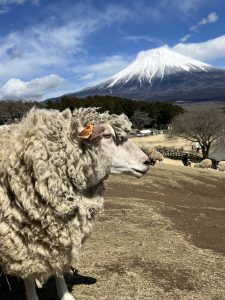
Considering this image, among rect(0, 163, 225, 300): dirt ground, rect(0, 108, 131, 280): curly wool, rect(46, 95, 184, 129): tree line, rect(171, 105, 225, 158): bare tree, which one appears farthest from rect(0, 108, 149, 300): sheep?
rect(46, 95, 184, 129): tree line

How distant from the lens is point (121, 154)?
5.11 meters

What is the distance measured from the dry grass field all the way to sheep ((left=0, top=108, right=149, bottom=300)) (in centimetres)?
115

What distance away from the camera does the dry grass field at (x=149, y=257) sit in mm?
5989

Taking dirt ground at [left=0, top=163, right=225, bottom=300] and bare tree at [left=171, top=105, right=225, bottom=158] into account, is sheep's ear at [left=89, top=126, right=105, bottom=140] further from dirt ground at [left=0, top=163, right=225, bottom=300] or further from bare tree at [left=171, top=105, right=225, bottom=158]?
bare tree at [left=171, top=105, right=225, bottom=158]

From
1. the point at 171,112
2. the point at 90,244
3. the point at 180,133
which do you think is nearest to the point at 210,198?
the point at 90,244

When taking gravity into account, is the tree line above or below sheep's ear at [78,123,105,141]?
below

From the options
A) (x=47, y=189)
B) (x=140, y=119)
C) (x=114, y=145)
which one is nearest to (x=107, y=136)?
(x=114, y=145)

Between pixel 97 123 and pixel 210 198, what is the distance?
15.1m

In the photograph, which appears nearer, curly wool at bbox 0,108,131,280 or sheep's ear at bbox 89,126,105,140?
curly wool at bbox 0,108,131,280

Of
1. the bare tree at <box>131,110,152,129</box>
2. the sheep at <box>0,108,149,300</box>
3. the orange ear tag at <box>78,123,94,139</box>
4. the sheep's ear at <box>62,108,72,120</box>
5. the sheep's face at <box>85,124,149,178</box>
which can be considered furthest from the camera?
the bare tree at <box>131,110,152,129</box>

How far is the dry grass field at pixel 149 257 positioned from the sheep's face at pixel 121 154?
1.81m

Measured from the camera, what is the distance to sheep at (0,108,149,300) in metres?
4.55

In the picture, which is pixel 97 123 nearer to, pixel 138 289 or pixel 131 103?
pixel 138 289

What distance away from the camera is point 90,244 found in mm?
7855
